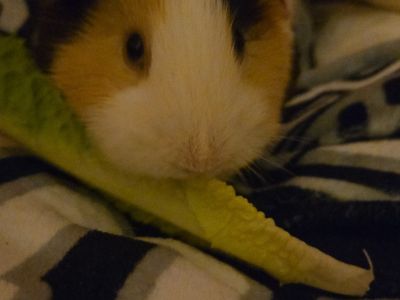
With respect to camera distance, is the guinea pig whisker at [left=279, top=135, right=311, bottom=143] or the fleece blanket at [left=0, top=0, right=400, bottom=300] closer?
the fleece blanket at [left=0, top=0, right=400, bottom=300]

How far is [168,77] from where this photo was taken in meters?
0.77

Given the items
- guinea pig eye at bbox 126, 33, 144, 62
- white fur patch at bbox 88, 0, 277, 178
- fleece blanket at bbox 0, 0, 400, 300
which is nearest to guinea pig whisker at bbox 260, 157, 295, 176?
fleece blanket at bbox 0, 0, 400, 300

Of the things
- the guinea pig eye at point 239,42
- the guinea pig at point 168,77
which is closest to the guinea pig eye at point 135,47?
the guinea pig at point 168,77

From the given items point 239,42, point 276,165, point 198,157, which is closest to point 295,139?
point 276,165

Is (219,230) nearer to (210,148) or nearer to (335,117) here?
(210,148)

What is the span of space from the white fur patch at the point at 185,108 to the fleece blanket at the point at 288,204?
0.31 ft

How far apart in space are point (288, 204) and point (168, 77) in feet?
0.80

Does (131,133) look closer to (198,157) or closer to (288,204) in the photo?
(198,157)

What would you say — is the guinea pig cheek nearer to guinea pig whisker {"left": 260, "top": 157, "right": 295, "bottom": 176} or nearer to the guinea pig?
→ the guinea pig

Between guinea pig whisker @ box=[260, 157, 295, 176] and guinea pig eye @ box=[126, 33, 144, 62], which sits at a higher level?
guinea pig eye @ box=[126, 33, 144, 62]

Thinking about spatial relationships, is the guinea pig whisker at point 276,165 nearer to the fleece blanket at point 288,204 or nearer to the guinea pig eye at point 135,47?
the fleece blanket at point 288,204

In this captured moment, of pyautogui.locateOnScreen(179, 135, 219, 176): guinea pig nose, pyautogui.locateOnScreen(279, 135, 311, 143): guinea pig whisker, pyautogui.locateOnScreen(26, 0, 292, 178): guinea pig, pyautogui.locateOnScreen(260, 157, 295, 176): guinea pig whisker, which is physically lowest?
pyautogui.locateOnScreen(260, 157, 295, 176): guinea pig whisker

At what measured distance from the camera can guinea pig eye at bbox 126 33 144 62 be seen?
818 mm

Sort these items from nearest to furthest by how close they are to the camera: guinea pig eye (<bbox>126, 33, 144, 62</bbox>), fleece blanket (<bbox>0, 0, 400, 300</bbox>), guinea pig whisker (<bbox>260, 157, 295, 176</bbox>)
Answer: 1. fleece blanket (<bbox>0, 0, 400, 300</bbox>)
2. guinea pig eye (<bbox>126, 33, 144, 62</bbox>)
3. guinea pig whisker (<bbox>260, 157, 295, 176</bbox>)
